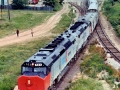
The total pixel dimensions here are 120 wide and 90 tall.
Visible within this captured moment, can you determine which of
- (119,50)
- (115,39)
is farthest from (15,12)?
(119,50)

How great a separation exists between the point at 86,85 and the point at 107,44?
2310cm

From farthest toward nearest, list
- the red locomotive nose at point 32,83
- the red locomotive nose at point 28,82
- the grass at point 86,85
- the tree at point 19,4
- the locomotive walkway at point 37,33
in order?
the tree at point 19,4 < the locomotive walkway at point 37,33 < the grass at point 86,85 < the red locomotive nose at point 28,82 < the red locomotive nose at point 32,83

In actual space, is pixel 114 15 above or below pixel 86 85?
above

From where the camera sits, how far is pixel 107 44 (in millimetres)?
52781

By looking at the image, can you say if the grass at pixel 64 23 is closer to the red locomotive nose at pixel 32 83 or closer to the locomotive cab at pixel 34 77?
the locomotive cab at pixel 34 77

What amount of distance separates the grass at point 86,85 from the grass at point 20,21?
27869 mm

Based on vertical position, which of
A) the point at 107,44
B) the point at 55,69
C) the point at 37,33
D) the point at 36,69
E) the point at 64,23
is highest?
the point at 36,69

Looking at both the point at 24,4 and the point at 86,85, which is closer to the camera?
the point at 86,85

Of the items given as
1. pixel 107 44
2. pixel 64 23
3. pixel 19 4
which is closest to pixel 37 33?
pixel 64 23

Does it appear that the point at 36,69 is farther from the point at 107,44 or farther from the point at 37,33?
the point at 37,33

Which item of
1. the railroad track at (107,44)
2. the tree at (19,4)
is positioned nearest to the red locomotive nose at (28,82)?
the railroad track at (107,44)

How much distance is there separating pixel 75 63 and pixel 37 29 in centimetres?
2378

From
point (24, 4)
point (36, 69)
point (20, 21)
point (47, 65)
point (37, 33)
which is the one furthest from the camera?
point (24, 4)

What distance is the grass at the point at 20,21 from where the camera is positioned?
62.4 m
